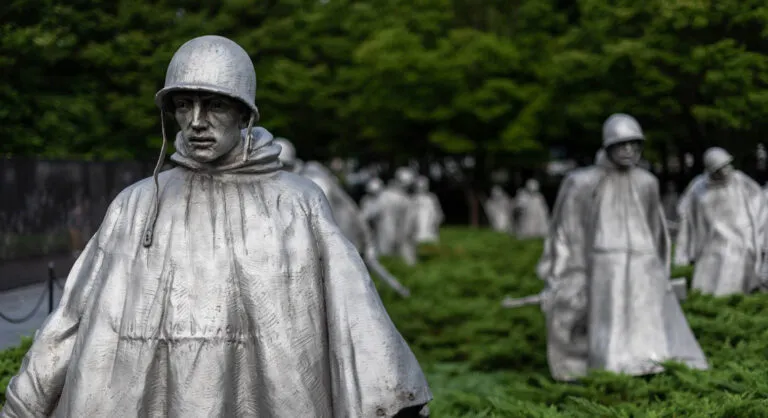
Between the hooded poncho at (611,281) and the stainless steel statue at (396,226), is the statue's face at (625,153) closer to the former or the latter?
the hooded poncho at (611,281)

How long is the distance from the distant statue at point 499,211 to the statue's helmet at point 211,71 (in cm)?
4847

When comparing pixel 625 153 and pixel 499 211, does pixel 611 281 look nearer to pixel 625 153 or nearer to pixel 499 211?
pixel 625 153

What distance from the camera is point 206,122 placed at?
4.55m

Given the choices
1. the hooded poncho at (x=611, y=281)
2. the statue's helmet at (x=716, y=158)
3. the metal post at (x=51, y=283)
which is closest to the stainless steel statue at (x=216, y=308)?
the metal post at (x=51, y=283)

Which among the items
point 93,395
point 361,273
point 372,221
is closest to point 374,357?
point 361,273

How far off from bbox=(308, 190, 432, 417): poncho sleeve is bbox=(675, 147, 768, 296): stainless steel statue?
39.5ft

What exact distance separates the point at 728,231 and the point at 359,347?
12.8 metres

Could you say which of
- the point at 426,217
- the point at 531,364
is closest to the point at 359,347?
the point at 531,364

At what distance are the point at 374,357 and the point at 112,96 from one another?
7.25 meters

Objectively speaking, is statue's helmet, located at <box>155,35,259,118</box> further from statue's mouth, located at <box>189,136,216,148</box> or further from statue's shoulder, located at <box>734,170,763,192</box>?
statue's shoulder, located at <box>734,170,763,192</box>

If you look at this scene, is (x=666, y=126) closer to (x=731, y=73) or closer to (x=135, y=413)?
(x=731, y=73)

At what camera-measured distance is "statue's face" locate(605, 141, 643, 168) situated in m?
11.2

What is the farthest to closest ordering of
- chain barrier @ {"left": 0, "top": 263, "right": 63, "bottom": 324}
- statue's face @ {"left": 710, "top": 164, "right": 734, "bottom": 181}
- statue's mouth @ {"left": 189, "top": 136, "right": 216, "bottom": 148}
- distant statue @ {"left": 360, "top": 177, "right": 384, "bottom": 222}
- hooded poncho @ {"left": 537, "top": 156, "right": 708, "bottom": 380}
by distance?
A: distant statue @ {"left": 360, "top": 177, "right": 384, "bottom": 222} < statue's face @ {"left": 710, "top": 164, "right": 734, "bottom": 181} < hooded poncho @ {"left": 537, "top": 156, "right": 708, "bottom": 380} < chain barrier @ {"left": 0, "top": 263, "right": 63, "bottom": 324} < statue's mouth @ {"left": 189, "top": 136, "right": 216, "bottom": 148}

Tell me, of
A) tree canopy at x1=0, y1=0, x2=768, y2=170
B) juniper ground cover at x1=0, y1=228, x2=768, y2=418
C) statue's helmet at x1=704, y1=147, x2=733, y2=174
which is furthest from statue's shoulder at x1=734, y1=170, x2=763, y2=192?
juniper ground cover at x1=0, y1=228, x2=768, y2=418
